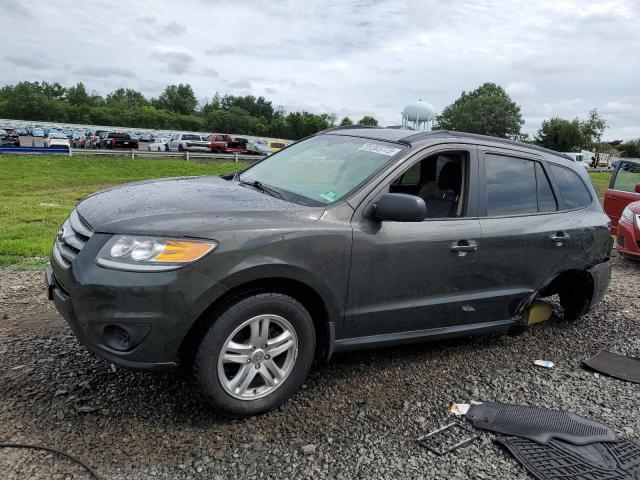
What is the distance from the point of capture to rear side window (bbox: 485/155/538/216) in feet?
13.4

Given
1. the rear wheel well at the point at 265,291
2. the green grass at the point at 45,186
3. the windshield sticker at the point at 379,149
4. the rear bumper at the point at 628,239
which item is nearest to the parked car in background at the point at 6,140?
the green grass at the point at 45,186

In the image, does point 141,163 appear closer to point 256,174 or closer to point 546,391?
point 256,174

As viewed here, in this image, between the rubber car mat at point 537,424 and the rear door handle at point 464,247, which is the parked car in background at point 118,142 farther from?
the rubber car mat at point 537,424

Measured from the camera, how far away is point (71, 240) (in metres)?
3.17

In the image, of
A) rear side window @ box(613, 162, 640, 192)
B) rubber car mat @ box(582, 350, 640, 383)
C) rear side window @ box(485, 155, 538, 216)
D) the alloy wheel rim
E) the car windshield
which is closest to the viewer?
the alloy wheel rim

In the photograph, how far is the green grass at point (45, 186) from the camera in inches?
282

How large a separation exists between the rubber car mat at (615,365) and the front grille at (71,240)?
3.87m

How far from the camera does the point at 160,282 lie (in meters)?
2.76

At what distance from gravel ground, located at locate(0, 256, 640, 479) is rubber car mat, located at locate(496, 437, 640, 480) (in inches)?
4.9

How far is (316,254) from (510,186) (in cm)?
190

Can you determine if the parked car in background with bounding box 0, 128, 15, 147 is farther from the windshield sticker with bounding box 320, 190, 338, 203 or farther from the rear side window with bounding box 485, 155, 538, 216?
the rear side window with bounding box 485, 155, 538, 216

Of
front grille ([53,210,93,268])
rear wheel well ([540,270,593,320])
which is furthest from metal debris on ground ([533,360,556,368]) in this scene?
front grille ([53,210,93,268])

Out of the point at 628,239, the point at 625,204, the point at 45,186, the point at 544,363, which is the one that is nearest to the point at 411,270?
the point at 544,363

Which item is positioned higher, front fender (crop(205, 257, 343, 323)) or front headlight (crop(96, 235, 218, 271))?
front headlight (crop(96, 235, 218, 271))
